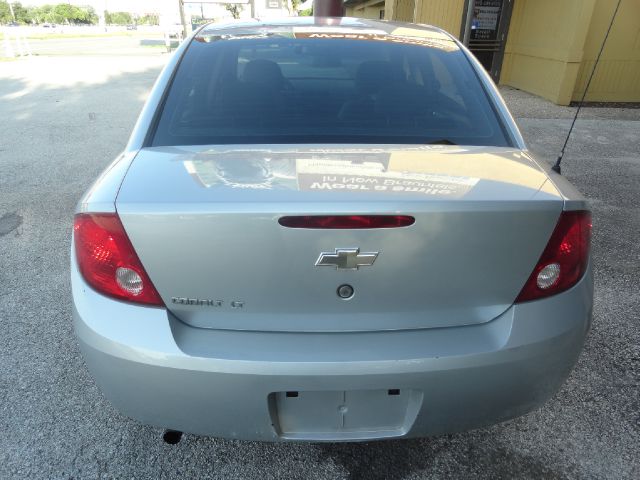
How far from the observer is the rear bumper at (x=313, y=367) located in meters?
1.29

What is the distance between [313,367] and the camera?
4.22ft

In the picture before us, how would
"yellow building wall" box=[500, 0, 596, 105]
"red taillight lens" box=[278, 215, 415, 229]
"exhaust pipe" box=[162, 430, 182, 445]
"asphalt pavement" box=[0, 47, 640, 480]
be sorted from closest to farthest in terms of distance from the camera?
"red taillight lens" box=[278, 215, 415, 229]
"exhaust pipe" box=[162, 430, 182, 445]
"asphalt pavement" box=[0, 47, 640, 480]
"yellow building wall" box=[500, 0, 596, 105]

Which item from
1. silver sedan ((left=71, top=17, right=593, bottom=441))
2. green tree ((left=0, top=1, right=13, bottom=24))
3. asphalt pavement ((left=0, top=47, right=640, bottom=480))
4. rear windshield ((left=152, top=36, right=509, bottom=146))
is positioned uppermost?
rear windshield ((left=152, top=36, right=509, bottom=146))

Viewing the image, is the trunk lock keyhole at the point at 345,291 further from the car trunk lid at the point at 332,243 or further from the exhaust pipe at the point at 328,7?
the exhaust pipe at the point at 328,7

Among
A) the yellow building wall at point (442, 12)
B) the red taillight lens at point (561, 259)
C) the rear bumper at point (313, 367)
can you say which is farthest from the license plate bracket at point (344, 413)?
the yellow building wall at point (442, 12)

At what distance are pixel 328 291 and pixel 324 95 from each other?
1078 millimetres

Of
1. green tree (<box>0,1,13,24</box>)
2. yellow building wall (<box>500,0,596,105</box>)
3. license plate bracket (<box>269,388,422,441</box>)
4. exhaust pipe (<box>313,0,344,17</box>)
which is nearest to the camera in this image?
license plate bracket (<box>269,388,422,441</box>)

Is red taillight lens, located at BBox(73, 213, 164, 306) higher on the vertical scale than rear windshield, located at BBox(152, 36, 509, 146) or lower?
lower

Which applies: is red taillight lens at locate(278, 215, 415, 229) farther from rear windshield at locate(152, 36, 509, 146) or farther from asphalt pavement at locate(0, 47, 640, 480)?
asphalt pavement at locate(0, 47, 640, 480)

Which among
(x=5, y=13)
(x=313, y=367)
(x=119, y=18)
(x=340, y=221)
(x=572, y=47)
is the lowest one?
(x=119, y=18)

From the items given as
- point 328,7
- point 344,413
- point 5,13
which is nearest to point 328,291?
point 344,413

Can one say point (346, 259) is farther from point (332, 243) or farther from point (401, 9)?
point (401, 9)

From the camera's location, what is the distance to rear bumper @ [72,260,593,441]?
4.25 feet

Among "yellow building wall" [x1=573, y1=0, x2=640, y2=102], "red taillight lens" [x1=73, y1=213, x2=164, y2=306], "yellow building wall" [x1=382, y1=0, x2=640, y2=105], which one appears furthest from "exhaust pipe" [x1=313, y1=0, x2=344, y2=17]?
"red taillight lens" [x1=73, y1=213, x2=164, y2=306]
